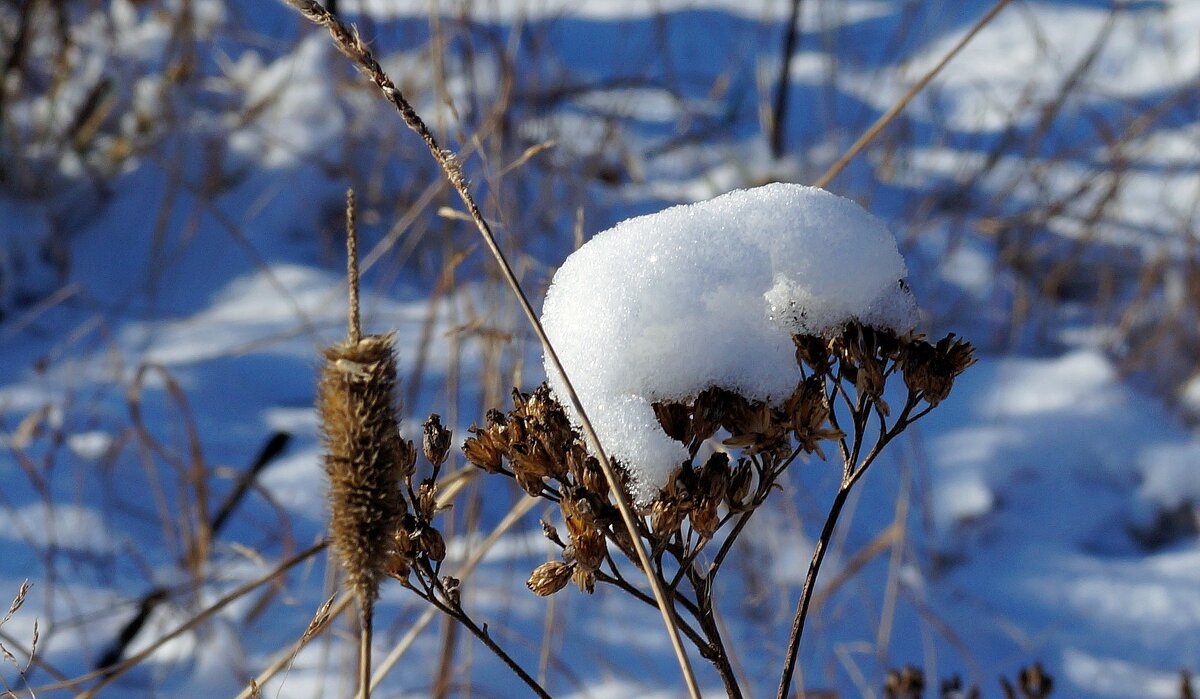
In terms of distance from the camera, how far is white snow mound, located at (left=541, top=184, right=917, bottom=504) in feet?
2.46

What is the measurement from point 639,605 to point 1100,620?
37.5 inches

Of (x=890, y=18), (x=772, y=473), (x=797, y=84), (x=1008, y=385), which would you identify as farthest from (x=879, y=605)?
(x=890, y=18)

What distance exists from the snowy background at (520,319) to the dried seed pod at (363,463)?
0.35 meters

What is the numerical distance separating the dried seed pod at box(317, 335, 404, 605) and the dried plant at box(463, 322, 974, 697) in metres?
0.14

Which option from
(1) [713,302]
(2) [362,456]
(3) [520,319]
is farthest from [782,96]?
(2) [362,456]

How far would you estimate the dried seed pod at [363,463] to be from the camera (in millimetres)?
623

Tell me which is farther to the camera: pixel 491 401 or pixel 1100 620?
pixel 1100 620

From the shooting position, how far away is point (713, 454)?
2.41 feet

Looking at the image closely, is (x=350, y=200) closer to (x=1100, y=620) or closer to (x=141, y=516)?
(x=141, y=516)

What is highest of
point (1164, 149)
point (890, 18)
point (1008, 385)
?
point (890, 18)

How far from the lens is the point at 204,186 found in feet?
9.09

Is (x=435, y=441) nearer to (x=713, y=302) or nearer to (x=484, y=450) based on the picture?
(x=484, y=450)

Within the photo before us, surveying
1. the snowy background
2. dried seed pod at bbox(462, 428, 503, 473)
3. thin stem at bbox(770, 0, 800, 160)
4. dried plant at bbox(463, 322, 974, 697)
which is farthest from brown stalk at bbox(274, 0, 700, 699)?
thin stem at bbox(770, 0, 800, 160)

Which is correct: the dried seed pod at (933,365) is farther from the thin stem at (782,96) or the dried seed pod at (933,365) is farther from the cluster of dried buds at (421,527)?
the thin stem at (782,96)
